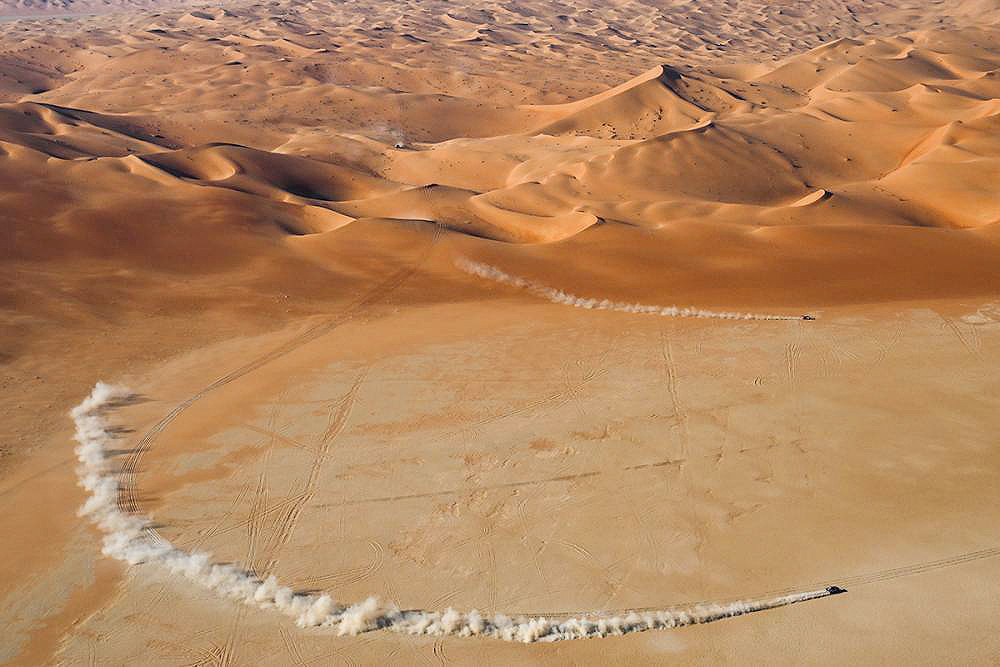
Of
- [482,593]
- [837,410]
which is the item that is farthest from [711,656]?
[837,410]

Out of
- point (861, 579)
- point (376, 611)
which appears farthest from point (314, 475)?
point (861, 579)

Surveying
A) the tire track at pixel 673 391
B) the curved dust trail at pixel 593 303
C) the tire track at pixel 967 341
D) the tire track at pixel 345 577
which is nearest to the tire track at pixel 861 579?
the tire track at pixel 345 577

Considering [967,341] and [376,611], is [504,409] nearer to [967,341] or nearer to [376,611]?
[376,611]

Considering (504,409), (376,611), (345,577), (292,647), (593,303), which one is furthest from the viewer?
(593,303)

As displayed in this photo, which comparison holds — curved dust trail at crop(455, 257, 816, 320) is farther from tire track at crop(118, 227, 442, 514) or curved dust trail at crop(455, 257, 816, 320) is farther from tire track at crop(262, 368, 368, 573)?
tire track at crop(262, 368, 368, 573)

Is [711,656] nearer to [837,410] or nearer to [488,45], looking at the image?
[837,410]

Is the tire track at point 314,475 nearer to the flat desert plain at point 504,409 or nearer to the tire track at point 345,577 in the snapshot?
the flat desert plain at point 504,409
